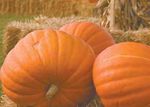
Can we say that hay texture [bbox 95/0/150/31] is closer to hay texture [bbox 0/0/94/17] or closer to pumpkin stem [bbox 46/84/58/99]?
pumpkin stem [bbox 46/84/58/99]

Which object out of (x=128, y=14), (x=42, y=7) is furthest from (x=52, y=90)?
(x=42, y=7)

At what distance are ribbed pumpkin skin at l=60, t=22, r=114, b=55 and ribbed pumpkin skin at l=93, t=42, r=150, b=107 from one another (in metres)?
0.47

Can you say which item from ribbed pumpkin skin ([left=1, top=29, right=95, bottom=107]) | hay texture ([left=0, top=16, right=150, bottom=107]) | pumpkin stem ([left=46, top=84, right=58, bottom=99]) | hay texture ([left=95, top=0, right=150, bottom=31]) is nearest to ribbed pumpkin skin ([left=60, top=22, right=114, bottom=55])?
ribbed pumpkin skin ([left=1, top=29, right=95, bottom=107])

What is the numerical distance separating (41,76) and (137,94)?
480 mm

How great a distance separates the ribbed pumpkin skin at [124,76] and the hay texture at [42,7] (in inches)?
390

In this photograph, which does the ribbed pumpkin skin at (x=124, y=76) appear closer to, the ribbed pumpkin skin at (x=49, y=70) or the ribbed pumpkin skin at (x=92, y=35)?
the ribbed pumpkin skin at (x=49, y=70)

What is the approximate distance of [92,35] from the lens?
320cm

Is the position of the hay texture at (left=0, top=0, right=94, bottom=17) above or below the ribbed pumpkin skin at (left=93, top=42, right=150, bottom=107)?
below

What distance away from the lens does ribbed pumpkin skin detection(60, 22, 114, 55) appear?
10.3 feet

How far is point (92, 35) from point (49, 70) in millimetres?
700

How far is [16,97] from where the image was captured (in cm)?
270

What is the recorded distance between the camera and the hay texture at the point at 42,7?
12842 mm

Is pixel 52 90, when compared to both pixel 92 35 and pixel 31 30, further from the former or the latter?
pixel 31 30

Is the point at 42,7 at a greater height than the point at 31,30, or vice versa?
the point at 31,30
